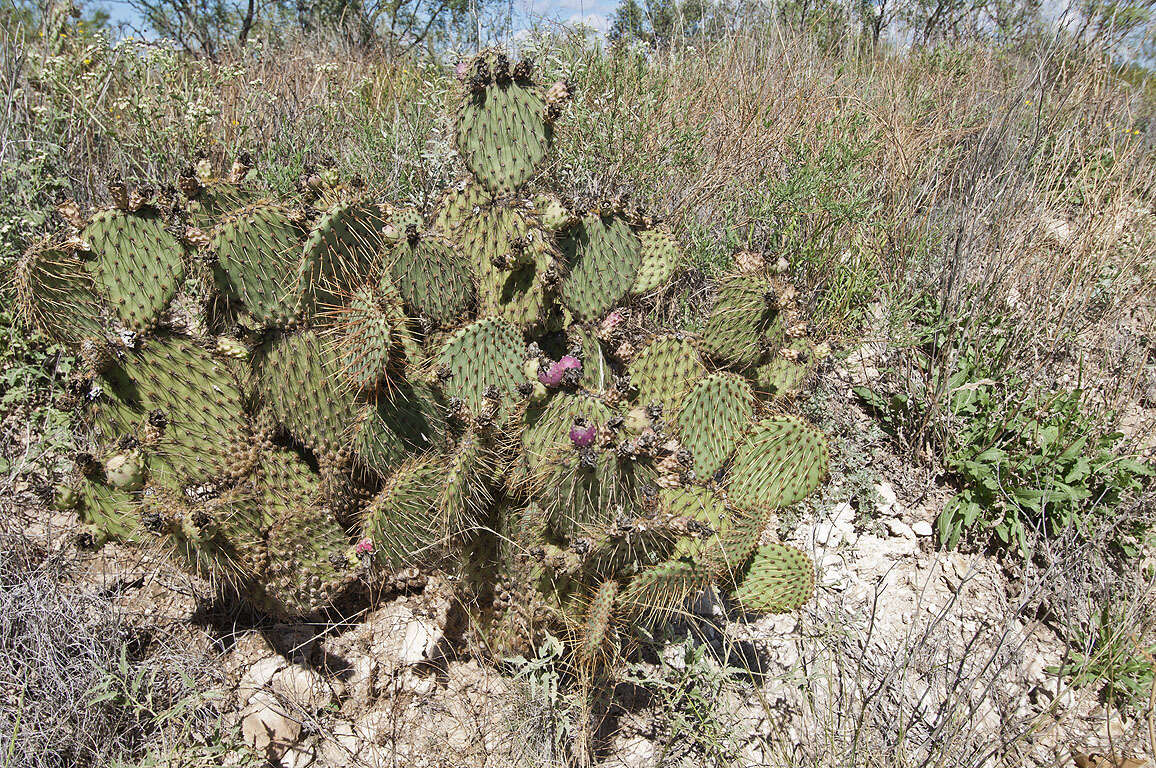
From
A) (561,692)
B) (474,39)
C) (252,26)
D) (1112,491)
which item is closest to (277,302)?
(561,692)

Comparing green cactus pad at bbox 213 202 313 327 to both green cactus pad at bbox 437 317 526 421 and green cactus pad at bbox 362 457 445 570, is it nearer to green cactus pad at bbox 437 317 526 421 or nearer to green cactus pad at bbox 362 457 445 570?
green cactus pad at bbox 437 317 526 421

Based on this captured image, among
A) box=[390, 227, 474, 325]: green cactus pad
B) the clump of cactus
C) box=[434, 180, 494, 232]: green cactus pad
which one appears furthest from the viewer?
box=[434, 180, 494, 232]: green cactus pad

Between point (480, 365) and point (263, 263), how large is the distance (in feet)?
2.51

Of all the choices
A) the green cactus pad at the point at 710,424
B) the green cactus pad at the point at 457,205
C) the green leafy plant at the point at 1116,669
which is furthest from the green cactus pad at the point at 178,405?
the green leafy plant at the point at 1116,669

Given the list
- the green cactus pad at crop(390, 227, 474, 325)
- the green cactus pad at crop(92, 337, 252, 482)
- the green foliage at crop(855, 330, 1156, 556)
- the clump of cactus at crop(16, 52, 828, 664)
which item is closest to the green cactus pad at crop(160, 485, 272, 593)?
the clump of cactus at crop(16, 52, 828, 664)

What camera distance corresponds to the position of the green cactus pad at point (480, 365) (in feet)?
7.35

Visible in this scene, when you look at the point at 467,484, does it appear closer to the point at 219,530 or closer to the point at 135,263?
the point at 219,530

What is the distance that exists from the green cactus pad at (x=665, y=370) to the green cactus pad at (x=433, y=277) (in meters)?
0.71

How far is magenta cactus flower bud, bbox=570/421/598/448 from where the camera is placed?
177cm

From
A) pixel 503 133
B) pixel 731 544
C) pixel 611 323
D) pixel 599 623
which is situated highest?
pixel 503 133

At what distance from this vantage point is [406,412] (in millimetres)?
2248

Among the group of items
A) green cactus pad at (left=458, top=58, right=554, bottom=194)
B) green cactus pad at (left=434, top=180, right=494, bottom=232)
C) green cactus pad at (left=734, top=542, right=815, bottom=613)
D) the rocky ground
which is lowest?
the rocky ground

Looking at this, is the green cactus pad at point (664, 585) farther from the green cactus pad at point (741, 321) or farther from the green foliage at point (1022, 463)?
the green foliage at point (1022, 463)

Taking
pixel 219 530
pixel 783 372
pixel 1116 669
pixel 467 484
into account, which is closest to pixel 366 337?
pixel 467 484
